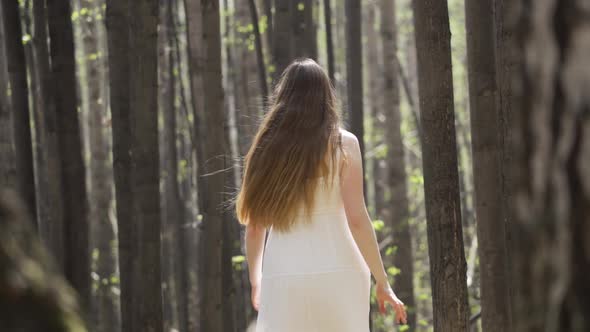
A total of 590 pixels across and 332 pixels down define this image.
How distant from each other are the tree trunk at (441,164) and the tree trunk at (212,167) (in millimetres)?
1910

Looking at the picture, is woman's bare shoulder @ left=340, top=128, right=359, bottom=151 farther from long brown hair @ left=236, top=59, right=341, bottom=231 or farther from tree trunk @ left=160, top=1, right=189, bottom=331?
tree trunk @ left=160, top=1, right=189, bottom=331

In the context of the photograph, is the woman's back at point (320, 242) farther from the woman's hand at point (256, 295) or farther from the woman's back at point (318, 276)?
the woman's hand at point (256, 295)

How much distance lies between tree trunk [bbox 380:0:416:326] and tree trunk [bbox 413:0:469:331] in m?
5.37

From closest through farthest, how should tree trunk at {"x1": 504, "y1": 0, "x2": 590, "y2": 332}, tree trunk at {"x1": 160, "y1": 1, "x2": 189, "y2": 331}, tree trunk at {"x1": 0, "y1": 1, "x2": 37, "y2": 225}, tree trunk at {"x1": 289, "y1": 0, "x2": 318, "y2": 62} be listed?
tree trunk at {"x1": 504, "y1": 0, "x2": 590, "y2": 332}, tree trunk at {"x1": 0, "y1": 1, "x2": 37, "y2": 225}, tree trunk at {"x1": 289, "y1": 0, "x2": 318, "y2": 62}, tree trunk at {"x1": 160, "y1": 1, "x2": 189, "y2": 331}

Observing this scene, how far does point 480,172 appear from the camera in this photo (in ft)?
17.9

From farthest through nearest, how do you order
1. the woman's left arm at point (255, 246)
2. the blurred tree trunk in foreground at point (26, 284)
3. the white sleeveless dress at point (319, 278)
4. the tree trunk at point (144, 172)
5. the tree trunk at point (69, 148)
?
1. the tree trunk at point (69, 148)
2. the tree trunk at point (144, 172)
3. the woman's left arm at point (255, 246)
4. the white sleeveless dress at point (319, 278)
5. the blurred tree trunk in foreground at point (26, 284)

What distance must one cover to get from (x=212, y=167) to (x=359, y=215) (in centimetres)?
189

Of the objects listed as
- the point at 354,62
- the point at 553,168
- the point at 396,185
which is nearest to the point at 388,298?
the point at 553,168

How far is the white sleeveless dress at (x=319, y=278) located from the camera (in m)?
4.48

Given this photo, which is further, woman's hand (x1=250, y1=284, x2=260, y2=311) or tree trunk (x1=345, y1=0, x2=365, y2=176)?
tree trunk (x1=345, y1=0, x2=365, y2=176)

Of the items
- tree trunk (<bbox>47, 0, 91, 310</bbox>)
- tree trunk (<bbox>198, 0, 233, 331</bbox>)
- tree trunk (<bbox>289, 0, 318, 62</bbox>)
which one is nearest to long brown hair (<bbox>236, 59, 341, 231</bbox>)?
tree trunk (<bbox>198, 0, 233, 331</bbox>)

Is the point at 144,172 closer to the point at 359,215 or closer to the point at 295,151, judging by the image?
the point at 295,151

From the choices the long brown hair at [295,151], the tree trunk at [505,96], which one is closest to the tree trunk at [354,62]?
the long brown hair at [295,151]

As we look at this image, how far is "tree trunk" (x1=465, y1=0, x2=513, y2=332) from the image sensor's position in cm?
539
